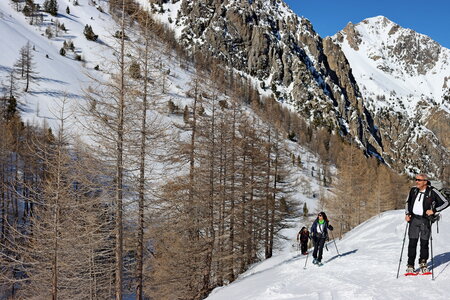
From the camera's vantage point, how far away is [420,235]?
799 centimetres

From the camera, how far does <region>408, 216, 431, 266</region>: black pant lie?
7879 mm

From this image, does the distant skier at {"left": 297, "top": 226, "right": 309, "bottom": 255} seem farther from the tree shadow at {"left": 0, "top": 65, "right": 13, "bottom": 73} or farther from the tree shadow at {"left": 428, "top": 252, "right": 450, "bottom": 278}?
the tree shadow at {"left": 0, "top": 65, "right": 13, "bottom": 73}

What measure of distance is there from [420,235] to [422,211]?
0.57 m

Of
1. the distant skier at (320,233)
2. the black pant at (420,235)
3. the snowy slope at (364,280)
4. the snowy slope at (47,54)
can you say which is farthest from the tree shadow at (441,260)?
the snowy slope at (47,54)

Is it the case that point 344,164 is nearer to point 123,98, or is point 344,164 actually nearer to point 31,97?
point 123,98

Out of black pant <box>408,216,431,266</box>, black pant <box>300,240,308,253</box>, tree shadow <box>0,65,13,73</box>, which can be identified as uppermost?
tree shadow <box>0,65,13,73</box>

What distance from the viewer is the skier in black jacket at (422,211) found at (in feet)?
25.6

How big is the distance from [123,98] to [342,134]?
17208 centimetres

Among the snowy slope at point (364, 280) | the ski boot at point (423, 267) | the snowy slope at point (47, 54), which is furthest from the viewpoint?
the snowy slope at point (47, 54)

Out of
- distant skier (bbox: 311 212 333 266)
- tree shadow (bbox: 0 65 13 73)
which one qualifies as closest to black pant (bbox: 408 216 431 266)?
distant skier (bbox: 311 212 333 266)

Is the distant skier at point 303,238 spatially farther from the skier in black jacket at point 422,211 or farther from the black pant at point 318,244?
the skier in black jacket at point 422,211

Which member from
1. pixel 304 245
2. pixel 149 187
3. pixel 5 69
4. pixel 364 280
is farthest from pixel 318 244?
pixel 5 69

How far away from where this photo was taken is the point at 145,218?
13.2m

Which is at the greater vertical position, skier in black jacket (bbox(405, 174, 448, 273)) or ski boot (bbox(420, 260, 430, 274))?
skier in black jacket (bbox(405, 174, 448, 273))
